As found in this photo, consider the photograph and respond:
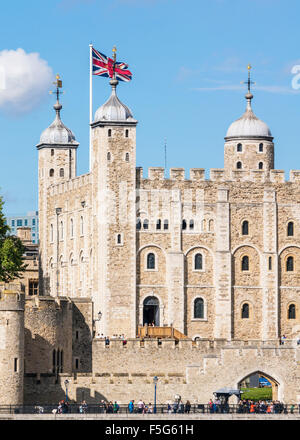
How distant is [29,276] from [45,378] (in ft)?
131

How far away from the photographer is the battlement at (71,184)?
138 meters

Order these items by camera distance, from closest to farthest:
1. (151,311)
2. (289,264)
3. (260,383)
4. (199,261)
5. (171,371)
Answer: (171,371) < (260,383) < (151,311) < (199,261) < (289,264)

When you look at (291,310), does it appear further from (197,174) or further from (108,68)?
(108,68)

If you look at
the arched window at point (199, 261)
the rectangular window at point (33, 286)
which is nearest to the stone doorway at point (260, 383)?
the arched window at point (199, 261)

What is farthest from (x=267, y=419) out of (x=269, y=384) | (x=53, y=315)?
(x=269, y=384)

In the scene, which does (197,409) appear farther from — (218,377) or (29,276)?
(29,276)

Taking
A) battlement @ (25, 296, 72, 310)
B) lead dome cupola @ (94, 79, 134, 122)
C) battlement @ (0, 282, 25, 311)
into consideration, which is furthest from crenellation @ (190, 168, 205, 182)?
battlement @ (0, 282, 25, 311)

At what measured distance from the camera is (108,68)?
444 feet

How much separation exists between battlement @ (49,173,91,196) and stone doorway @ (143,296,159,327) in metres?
10.5

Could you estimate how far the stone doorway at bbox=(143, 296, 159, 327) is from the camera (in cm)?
13300

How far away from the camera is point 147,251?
133 m

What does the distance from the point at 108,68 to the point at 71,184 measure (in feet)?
36.9

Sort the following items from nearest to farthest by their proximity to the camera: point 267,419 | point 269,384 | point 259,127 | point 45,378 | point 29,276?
point 267,419
point 45,378
point 269,384
point 259,127
point 29,276

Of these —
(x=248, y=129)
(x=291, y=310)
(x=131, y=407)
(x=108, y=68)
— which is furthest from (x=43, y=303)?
(x=248, y=129)
